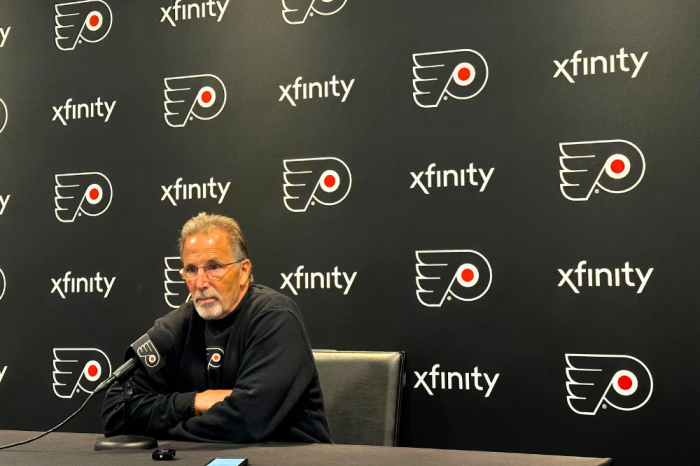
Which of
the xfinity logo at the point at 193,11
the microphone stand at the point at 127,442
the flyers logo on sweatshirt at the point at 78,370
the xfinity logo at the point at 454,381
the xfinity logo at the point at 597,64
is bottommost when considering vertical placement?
the microphone stand at the point at 127,442

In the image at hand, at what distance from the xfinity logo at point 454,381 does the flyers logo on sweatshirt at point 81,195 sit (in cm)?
173

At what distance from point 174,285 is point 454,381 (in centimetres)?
135

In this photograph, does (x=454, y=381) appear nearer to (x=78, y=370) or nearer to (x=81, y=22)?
(x=78, y=370)

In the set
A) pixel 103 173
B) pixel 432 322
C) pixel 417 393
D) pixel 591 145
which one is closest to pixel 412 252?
pixel 432 322

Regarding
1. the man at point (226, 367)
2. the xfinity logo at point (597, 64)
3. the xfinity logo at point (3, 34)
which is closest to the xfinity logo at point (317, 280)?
the man at point (226, 367)

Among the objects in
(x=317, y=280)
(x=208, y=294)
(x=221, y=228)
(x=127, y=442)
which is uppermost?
(x=221, y=228)

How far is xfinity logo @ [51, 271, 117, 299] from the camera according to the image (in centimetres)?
368

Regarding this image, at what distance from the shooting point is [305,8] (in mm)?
3406

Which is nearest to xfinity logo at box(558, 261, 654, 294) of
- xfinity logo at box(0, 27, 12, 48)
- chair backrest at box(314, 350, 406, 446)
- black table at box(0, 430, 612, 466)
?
chair backrest at box(314, 350, 406, 446)

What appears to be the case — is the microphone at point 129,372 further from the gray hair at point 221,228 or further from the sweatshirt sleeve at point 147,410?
the gray hair at point 221,228

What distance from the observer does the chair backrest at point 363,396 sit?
2.81 meters

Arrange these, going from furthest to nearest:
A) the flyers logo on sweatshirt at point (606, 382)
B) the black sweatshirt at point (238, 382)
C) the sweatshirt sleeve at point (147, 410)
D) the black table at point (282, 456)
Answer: the flyers logo on sweatshirt at point (606, 382)
the sweatshirt sleeve at point (147, 410)
the black sweatshirt at point (238, 382)
the black table at point (282, 456)

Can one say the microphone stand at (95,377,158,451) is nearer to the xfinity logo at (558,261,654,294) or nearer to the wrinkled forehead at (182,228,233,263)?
the wrinkled forehead at (182,228,233,263)

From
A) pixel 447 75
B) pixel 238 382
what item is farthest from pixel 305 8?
pixel 238 382
